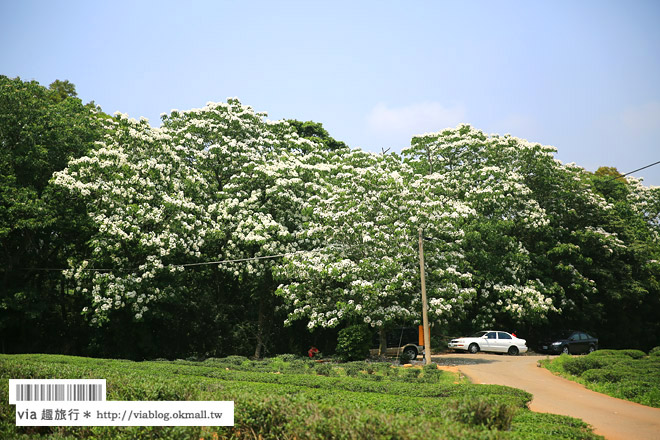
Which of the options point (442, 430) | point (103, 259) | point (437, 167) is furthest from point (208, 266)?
point (442, 430)

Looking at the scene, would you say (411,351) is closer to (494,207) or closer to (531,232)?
(494,207)

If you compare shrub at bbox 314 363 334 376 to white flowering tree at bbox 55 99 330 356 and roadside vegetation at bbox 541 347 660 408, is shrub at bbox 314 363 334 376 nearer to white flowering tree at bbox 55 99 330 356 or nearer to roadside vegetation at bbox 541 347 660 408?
white flowering tree at bbox 55 99 330 356

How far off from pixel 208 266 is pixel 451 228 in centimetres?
1224

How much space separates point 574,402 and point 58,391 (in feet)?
40.4

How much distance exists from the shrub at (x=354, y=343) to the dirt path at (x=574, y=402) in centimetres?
352

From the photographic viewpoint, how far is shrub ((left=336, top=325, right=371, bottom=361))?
72.3 ft

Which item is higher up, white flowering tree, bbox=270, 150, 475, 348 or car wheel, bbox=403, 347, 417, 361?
white flowering tree, bbox=270, 150, 475, 348

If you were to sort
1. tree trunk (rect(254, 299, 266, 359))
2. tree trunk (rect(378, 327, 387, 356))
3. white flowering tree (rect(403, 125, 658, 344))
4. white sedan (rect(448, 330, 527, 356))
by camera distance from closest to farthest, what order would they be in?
tree trunk (rect(378, 327, 387, 356)), tree trunk (rect(254, 299, 266, 359)), white flowering tree (rect(403, 125, 658, 344)), white sedan (rect(448, 330, 527, 356))

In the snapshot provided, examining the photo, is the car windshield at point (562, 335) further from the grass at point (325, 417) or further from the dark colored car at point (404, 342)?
the grass at point (325, 417)

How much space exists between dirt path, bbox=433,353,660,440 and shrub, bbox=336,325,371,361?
352 cm

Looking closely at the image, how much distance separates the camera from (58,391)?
6836 millimetres

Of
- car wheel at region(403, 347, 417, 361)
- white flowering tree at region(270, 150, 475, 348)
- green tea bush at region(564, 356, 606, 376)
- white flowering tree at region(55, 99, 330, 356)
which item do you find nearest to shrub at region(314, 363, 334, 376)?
white flowering tree at region(270, 150, 475, 348)

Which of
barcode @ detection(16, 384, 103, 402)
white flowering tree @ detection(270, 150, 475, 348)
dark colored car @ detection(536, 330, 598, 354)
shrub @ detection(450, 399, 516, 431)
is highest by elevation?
white flowering tree @ detection(270, 150, 475, 348)

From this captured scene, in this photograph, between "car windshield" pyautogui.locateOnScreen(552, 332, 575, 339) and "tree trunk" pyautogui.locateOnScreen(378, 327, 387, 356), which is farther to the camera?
"car windshield" pyautogui.locateOnScreen(552, 332, 575, 339)
